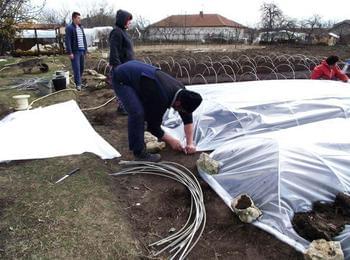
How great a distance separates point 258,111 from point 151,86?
5.27ft

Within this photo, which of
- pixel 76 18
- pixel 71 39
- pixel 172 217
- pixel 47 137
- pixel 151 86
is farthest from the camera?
pixel 71 39

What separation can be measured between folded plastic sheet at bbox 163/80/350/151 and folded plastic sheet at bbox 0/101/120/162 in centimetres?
108

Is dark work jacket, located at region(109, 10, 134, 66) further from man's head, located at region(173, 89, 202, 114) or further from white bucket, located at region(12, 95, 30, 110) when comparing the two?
man's head, located at region(173, 89, 202, 114)

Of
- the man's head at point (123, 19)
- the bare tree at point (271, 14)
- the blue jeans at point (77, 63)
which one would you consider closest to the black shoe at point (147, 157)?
the man's head at point (123, 19)

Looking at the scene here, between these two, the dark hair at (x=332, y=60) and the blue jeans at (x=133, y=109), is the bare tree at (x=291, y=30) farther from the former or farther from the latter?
the blue jeans at (x=133, y=109)

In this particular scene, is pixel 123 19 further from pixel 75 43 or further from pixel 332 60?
pixel 332 60

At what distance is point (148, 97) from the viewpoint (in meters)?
3.48

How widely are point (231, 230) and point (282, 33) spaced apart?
1130 inches

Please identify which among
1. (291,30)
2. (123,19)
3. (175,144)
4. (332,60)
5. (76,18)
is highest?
(76,18)

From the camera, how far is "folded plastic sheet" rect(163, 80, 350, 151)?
4.23 metres

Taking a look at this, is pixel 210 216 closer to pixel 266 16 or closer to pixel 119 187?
pixel 119 187

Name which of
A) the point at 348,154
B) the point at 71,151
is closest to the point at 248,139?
the point at 348,154

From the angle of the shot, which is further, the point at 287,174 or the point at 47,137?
the point at 47,137

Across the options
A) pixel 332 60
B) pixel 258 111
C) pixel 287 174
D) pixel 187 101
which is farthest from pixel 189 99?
pixel 332 60
